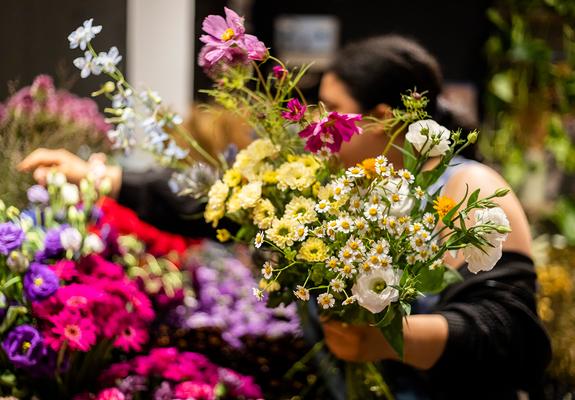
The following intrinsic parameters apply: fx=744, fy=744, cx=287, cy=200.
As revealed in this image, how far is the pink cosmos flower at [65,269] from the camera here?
1.29 meters

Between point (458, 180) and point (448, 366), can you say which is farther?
point (458, 180)

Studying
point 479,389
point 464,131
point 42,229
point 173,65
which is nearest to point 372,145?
point 464,131

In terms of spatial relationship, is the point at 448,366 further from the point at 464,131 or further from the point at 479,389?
the point at 464,131

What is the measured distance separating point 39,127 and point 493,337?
961 mm

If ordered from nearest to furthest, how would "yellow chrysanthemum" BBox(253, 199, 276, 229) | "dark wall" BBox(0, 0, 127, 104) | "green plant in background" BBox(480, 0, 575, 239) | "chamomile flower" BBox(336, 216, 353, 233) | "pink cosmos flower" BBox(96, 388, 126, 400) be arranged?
"chamomile flower" BBox(336, 216, 353, 233) < "yellow chrysanthemum" BBox(253, 199, 276, 229) < "pink cosmos flower" BBox(96, 388, 126, 400) < "dark wall" BBox(0, 0, 127, 104) < "green plant in background" BBox(480, 0, 575, 239)

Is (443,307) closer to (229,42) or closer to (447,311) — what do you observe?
(447,311)

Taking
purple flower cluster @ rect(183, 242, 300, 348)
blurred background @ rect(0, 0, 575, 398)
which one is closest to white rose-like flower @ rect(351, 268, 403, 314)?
blurred background @ rect(0, 0, 575, 398)

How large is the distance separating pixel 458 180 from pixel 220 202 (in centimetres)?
51

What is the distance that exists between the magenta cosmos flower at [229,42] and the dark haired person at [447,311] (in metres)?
0.30

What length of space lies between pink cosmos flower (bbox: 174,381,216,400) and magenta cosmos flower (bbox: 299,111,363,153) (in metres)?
0.55

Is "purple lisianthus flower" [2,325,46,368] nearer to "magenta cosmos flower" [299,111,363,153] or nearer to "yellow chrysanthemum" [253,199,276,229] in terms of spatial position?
"yellow chrysanthemum" [253,199,276,229]

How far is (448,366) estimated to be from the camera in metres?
1.27

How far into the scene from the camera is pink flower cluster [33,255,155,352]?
123 cm

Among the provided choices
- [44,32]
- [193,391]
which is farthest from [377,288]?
[44,32]
